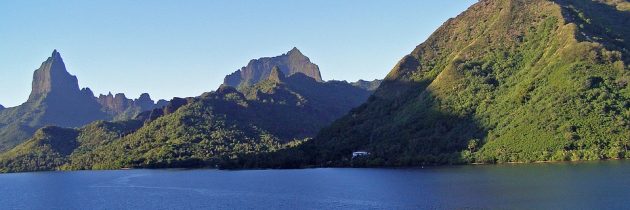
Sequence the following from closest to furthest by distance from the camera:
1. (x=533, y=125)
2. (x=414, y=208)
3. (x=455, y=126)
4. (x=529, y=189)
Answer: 1. (x=414, y=208)
2. (x=529, y=189)
3. (x=533, y=125)
4. (x=455, y=126)

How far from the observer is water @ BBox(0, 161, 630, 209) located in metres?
95.8

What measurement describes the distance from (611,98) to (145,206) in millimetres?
115321

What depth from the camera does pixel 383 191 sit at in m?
119

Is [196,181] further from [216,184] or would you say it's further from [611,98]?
[611,98]

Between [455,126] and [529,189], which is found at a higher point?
[455,126]

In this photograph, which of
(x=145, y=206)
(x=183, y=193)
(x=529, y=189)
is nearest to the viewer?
(x=529, y=189)

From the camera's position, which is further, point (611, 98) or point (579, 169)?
point (611, 98)

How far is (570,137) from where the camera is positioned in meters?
155

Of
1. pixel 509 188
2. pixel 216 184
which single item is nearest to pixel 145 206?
pixel 216 184

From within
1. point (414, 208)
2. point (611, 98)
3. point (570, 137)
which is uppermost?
point (611, 98)

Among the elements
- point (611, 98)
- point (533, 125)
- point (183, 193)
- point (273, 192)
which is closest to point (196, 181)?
point (183, 193)

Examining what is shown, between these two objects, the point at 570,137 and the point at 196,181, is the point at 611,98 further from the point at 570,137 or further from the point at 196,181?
the point at 196,181

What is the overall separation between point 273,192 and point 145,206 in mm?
25218

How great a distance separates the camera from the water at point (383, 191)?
95.8m
